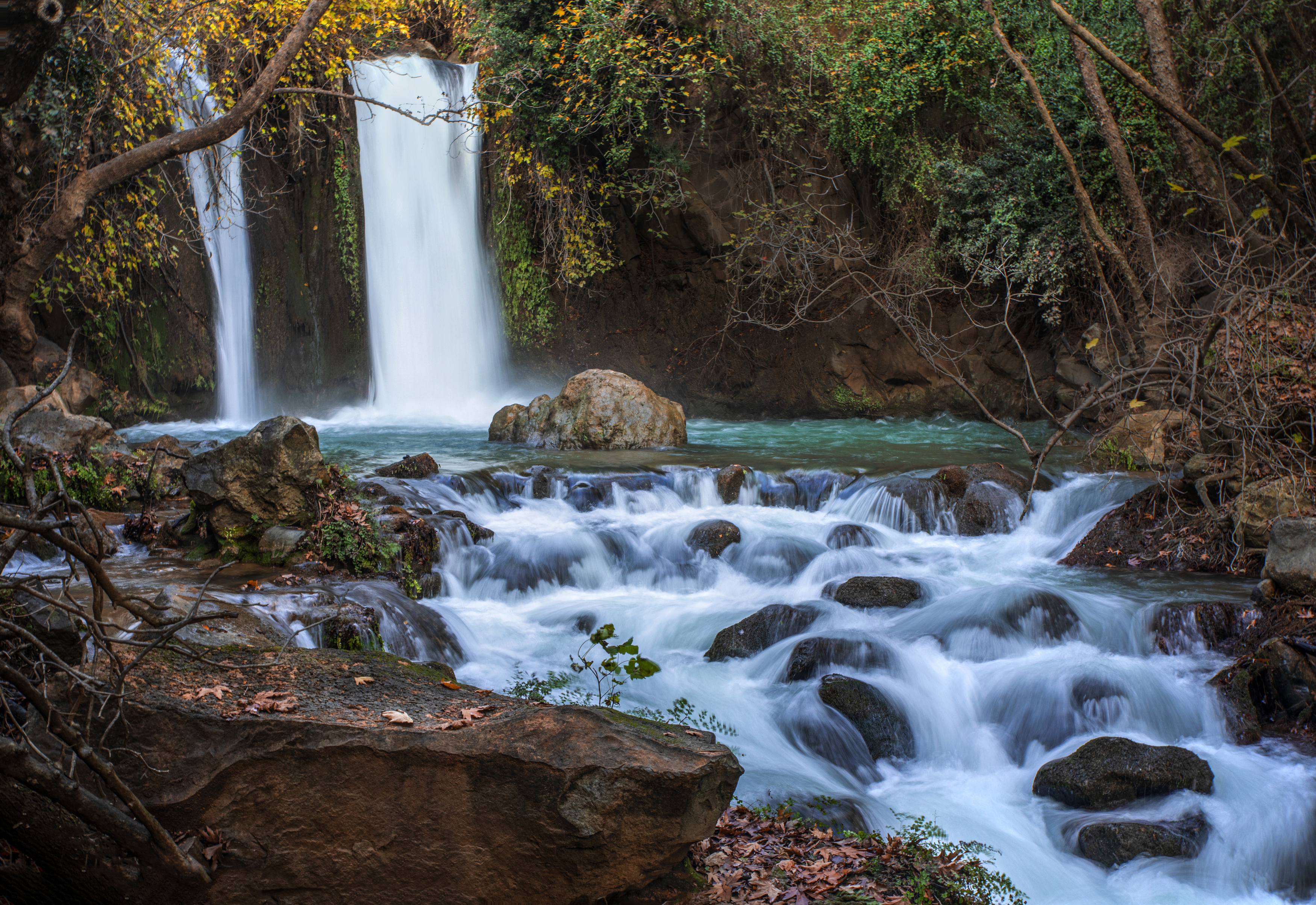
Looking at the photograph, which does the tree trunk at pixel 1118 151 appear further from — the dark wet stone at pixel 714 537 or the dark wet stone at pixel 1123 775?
the dark wet stone at pixel 1123 775

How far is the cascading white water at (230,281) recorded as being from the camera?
14195mm

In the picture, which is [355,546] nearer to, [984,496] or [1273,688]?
[1273,688]

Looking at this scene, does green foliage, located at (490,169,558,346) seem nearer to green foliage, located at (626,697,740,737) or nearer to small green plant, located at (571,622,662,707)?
small green plant, located at (571,622,662,707)

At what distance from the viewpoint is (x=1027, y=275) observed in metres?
13.1

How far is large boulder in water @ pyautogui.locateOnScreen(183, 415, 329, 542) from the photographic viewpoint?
6520mm

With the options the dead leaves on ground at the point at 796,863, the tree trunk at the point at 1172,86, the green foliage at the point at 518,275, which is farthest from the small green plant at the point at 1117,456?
the green foliage at the point at 518,275

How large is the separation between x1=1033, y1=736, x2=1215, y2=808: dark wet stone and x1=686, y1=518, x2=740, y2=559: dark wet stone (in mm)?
3828

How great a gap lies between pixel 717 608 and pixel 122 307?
37.4 feet

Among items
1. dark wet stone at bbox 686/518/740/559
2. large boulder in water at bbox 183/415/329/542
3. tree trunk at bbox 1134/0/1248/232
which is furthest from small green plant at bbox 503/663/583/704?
tree trunk at bbox 1134/0/1248/232

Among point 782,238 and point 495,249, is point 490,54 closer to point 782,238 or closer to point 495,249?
point 495,249

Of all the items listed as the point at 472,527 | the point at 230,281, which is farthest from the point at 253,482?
the point at 230,281

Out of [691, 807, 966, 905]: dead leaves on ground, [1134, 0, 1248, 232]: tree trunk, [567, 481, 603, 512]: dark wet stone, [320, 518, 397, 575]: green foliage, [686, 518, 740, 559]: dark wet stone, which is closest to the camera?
[691, 807, 966, 905]: dead leaves on ground

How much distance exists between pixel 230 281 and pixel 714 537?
10.7 meters

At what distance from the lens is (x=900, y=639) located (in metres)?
6.27
